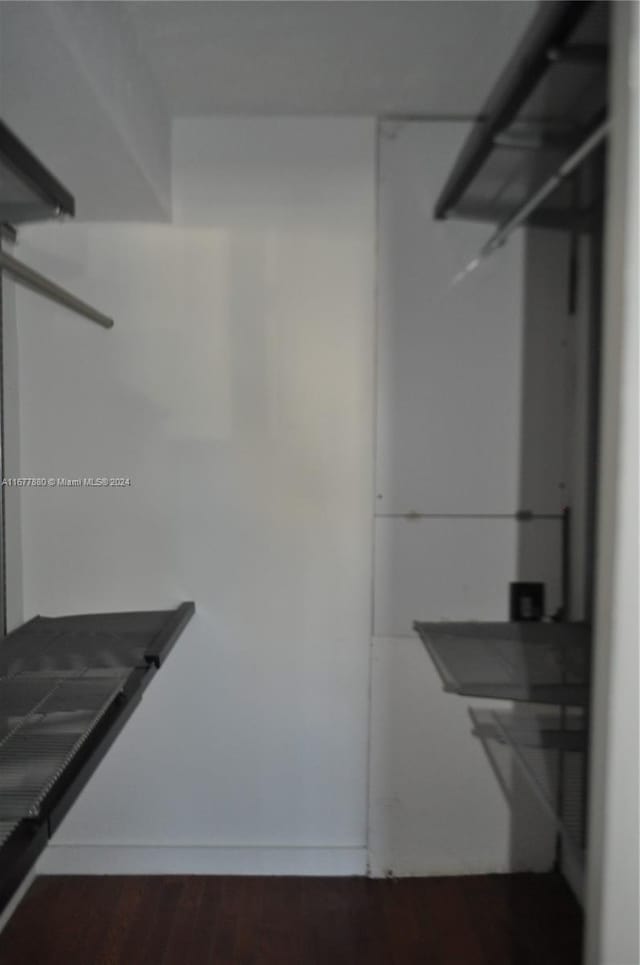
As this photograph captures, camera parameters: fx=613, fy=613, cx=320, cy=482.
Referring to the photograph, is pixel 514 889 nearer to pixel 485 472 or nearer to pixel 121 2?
pixel 485 472

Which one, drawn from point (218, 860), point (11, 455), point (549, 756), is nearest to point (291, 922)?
point (218, 860)

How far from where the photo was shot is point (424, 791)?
1.67 metres

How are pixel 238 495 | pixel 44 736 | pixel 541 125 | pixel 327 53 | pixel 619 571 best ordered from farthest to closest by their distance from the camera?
pixel 238 495, pixel 327 53, pixel 541 125, pixel 44 736, pixel 619 571

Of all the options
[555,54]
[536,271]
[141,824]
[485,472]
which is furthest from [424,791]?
[555,54]

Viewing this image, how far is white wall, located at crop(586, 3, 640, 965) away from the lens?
0.52m

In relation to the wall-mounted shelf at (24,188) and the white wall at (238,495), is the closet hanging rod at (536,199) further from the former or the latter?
the wall-mounted shelf at (24,188)

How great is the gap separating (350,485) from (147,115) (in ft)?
3.24

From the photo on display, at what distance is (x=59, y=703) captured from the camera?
1077 millimetres

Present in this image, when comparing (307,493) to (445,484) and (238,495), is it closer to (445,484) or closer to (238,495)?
(238,495)

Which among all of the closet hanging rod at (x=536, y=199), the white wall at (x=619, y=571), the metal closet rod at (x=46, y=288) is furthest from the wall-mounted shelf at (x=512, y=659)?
the metal closet rod at (x=46, y=288)

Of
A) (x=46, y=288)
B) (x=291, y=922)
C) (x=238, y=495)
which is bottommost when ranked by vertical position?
(x=291, y=922)

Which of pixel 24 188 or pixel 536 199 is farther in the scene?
pixel 536 199

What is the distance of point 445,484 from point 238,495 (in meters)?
0.55

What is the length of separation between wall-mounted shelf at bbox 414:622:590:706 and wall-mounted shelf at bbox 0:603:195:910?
0.63 meters
